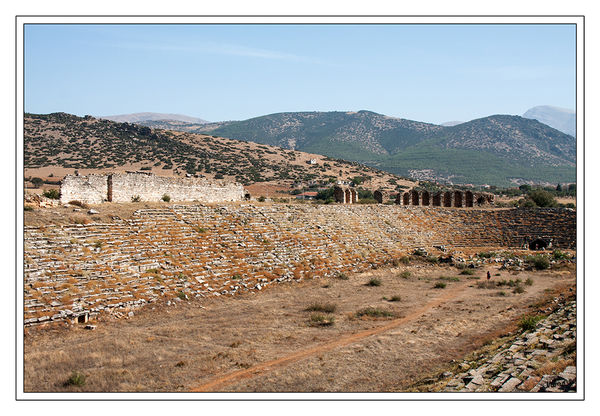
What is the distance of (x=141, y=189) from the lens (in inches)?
872

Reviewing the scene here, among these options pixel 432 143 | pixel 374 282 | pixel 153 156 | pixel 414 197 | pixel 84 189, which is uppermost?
pixel 432 143

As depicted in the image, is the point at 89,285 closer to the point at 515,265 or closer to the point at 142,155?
the point at 515,265

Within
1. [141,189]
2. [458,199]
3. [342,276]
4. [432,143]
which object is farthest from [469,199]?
[432,143]

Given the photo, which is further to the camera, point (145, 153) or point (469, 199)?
point (145, 153)

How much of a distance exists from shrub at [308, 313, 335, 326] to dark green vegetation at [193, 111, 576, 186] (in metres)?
90.0

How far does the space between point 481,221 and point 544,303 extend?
705 inches

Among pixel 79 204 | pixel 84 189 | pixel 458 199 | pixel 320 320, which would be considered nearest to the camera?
pixel 320 320

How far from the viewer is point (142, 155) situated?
54781mm

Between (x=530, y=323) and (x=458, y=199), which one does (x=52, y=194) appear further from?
(x=458, y=199)

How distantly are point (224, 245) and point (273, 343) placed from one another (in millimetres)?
8384

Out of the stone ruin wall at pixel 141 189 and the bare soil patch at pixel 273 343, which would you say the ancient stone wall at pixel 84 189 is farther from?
the bare soil patch at pixel 273 343

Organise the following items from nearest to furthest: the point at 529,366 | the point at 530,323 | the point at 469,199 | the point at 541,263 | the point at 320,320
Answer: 1. the point at 529,366
2. the point at 530,323
3. the point at 320,320
4. the point at 541,263
5. the point at 469,199

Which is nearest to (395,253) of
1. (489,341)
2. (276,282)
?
(276,282)

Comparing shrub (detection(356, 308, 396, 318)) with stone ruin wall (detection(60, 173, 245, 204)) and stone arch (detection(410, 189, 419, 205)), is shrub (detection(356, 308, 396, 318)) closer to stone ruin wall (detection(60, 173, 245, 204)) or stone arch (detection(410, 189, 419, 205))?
stone ruin wall (detection(60, 173, 245, 204))
